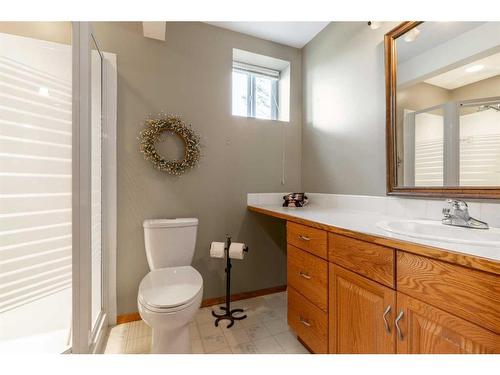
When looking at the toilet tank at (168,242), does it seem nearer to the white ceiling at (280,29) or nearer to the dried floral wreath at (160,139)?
the dried floral wreath at (160,139)

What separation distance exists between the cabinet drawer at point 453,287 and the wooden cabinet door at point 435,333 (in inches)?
0.8

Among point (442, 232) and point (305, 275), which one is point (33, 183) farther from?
point (442, 232)

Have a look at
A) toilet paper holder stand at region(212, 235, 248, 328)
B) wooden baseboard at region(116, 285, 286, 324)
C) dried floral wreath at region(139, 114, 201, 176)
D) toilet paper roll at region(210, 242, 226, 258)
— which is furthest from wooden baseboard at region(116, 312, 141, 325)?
dried floral wreath at region(139, 114, 201, 176)

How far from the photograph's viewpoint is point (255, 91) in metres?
2.34

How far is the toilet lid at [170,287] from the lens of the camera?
3.83 feet

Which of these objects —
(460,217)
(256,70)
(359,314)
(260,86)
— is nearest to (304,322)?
(359,314)

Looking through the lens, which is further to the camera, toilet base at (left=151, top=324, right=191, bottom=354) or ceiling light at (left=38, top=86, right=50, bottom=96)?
toilet base at (left=151, top=324, right=191, bottom=354)

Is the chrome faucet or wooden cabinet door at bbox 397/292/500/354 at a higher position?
the chrome faucet

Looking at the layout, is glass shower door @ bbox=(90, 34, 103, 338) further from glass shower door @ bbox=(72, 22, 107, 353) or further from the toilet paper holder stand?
the toilet paper holder stand

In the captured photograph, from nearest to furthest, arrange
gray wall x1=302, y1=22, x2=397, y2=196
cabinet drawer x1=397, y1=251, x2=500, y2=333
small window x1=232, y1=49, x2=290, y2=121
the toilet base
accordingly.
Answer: cabinet drawer x1=397, y1=251, x2=500, y2=333, the toilet base, gray wall x1=302, y1=22, x2=397, y2=196, small window x1=232, y1=49, x2=290, y2=121

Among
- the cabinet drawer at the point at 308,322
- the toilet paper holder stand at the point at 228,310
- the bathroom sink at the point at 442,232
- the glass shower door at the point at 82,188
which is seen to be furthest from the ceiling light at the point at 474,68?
the glass shower door at the point at 82,188

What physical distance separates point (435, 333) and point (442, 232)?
0.50 m

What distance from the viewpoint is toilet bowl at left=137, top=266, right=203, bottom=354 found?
3.74 feet
